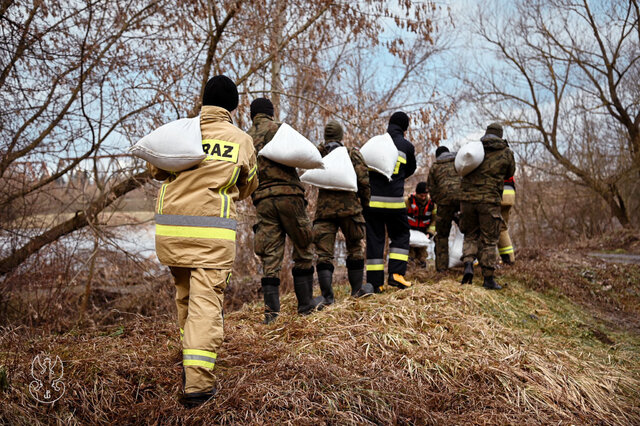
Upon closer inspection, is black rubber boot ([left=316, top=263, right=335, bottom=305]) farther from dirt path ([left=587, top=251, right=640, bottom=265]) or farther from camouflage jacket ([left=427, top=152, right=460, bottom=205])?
dirt path ([left=587, top=251, right=640, bottom=265])

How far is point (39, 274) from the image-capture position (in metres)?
6.35

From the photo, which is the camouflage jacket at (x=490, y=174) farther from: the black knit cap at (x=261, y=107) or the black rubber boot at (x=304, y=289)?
the black knit cap at (x=261, y=107)

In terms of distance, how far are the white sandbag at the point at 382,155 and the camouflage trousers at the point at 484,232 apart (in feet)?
5.32

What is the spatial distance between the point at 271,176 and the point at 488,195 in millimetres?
3248

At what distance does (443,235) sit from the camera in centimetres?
777

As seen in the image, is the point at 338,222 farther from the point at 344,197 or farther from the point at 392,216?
the point at 392,216

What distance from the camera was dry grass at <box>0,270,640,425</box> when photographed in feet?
8.57

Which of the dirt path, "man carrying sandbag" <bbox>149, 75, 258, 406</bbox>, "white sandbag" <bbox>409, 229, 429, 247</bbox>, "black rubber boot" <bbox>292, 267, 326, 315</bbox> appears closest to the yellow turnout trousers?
"man carrying sandbag" <bbox>149, 75, 258, 406</bbox>

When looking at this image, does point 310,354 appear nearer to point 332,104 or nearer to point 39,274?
point 39,274

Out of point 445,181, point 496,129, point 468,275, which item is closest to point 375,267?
point 468,275

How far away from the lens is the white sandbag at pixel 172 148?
9.34 feet

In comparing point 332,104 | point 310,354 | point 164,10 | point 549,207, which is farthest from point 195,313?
point 549,207

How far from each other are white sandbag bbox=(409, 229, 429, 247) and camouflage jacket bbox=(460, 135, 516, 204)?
219cm

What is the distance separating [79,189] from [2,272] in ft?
4.84
